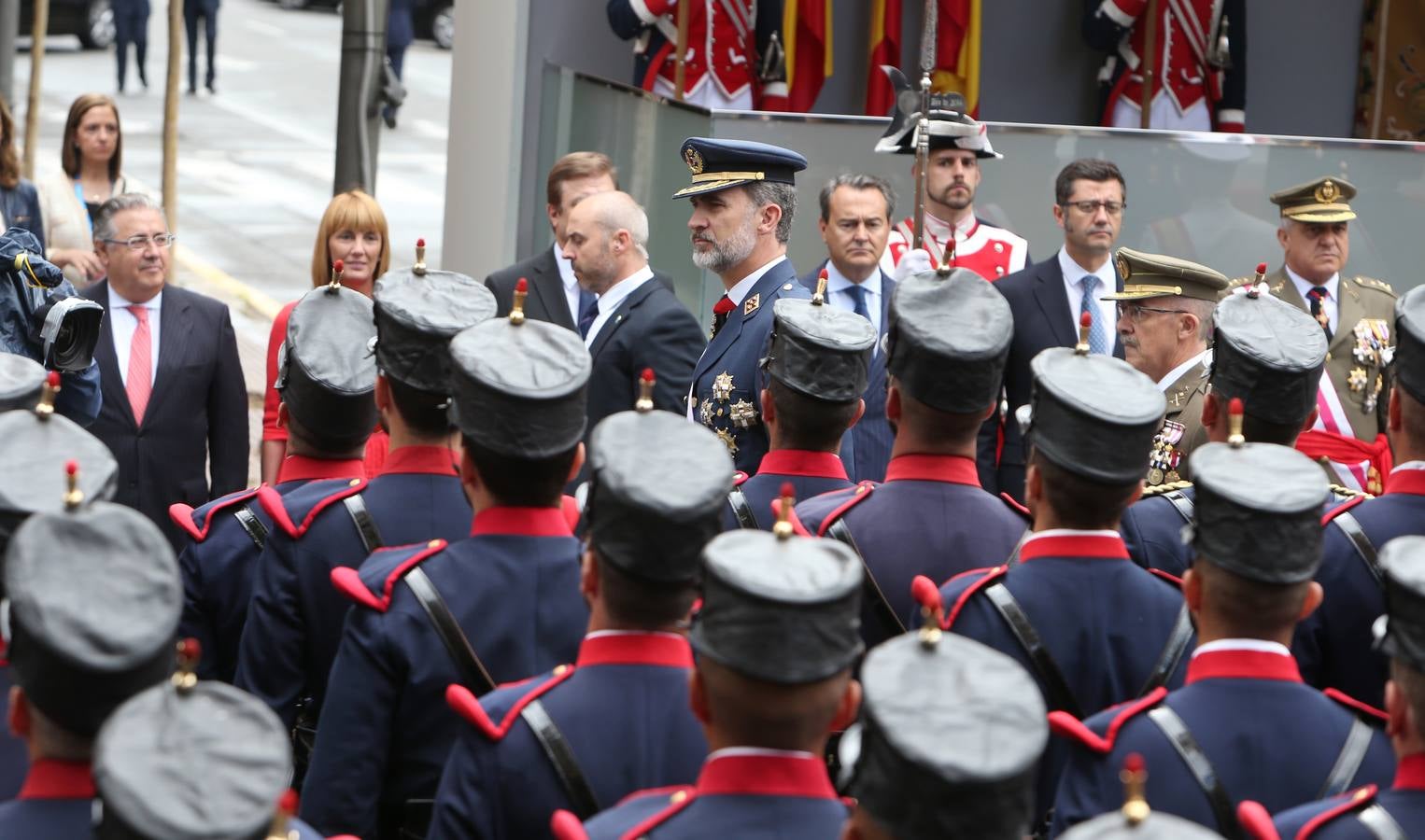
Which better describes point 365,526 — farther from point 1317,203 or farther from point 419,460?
point 1317,203

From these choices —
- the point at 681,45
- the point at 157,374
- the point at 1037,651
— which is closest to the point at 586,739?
the point at 1037,651

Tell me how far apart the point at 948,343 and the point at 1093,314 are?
302cm

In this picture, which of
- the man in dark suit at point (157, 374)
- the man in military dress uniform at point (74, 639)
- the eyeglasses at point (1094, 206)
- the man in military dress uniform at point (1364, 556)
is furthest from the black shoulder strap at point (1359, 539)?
the man in dark suit at point (157, 374)

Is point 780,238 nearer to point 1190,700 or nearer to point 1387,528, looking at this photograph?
point 1387,528

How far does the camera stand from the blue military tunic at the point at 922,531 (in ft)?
12.7

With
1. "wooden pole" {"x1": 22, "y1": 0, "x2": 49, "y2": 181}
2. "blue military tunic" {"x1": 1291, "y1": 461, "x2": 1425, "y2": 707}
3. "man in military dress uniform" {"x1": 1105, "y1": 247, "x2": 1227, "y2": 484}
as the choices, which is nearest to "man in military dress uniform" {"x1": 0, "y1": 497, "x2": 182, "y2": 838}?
"blue military tunic" {"x1": 1291, "y1": 461, "x2": 1425, "y2": 707}

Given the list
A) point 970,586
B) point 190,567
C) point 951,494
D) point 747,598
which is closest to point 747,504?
point 951,494

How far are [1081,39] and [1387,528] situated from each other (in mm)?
7095

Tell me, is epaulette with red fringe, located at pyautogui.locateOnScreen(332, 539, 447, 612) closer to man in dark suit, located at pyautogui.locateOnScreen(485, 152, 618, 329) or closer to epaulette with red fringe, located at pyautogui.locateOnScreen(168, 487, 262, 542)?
epaulette with red fringe, located at pyautogui.locateOnScreen(168, 487, 262, 542)

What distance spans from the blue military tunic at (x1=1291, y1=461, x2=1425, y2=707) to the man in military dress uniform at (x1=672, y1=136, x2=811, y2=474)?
1.75 meters

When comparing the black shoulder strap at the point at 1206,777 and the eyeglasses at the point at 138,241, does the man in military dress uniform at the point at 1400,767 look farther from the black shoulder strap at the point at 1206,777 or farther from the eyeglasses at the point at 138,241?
the eyeglasses at the point at 138,241

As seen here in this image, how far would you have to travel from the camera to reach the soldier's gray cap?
12.6 ft

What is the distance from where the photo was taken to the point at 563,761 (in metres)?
2.91

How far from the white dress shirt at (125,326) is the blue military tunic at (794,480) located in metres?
2.70
